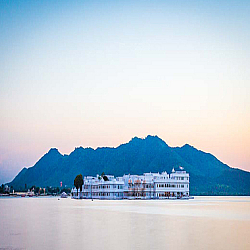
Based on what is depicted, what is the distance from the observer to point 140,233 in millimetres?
32062

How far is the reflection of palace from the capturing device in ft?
392

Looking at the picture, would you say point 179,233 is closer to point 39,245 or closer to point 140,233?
point 140,233

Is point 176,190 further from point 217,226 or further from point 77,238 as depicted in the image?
point 77,238

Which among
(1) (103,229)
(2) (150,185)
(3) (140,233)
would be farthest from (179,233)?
(2) (150,185)

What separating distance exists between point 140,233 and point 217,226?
322 inches

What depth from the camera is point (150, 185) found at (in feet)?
396

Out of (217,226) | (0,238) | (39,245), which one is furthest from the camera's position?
(217,226)

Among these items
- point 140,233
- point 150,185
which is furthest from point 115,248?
point 150,185

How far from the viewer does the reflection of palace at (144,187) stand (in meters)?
119

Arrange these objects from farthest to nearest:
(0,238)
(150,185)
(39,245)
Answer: (150,185) → (0,238) → (39,245)

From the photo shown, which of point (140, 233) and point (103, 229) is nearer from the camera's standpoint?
point (140, 233)

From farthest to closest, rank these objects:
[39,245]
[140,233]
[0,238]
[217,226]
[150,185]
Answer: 1. [150,185]
2. [217,226]
3. [140,233]
4. [0,238]
5. [39,245]

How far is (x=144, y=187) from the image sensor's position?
12088cm

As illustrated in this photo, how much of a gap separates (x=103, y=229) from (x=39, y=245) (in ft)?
30.3
